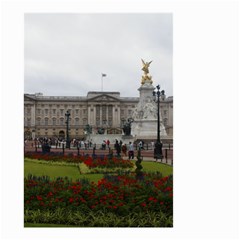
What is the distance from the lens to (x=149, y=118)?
5325 centimetres

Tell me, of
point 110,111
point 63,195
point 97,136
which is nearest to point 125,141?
point 97,136

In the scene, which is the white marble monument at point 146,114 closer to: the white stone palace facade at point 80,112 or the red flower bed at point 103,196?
the red flower bed at point 103,196

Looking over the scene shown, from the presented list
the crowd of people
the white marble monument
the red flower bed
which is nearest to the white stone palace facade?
the white marble monument

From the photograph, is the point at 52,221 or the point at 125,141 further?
the point at 125,141

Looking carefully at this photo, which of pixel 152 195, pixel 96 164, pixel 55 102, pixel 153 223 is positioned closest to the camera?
pixel 153 223

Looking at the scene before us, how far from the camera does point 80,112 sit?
358 ft

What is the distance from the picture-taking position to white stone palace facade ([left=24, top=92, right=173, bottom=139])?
105188 mm

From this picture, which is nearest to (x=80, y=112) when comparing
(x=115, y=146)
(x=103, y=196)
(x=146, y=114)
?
(x=146, y=114)

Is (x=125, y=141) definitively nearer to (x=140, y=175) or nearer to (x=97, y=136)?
(x=97, y=136)

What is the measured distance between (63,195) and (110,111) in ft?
325

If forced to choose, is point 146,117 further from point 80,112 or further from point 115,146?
point 80,112

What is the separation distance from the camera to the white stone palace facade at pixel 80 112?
105 metres

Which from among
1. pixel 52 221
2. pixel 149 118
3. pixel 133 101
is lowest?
pixel 52 221

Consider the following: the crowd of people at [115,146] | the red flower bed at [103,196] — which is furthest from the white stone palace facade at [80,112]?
the red flower bed at [103,196]
